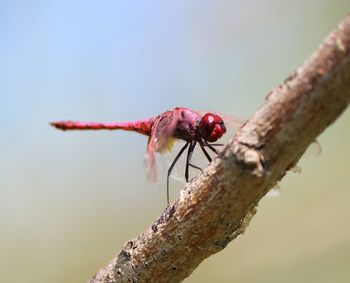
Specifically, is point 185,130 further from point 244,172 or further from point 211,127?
point 244,172

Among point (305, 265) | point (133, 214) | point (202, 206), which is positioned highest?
point (133, 214)

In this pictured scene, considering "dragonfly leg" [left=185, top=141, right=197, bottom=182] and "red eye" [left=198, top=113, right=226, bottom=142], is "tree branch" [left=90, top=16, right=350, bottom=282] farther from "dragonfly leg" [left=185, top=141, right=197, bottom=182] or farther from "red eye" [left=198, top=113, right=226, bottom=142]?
"dragonfly leg" [left=185, top=141, right=197, bottom=182]

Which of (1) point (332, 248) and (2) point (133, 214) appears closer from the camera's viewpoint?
(1) point (332, 248)

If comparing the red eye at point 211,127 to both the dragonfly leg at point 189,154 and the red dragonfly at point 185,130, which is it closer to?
the red dragonfly at point 185,130

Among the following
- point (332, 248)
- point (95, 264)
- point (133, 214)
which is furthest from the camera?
point (133, 214)

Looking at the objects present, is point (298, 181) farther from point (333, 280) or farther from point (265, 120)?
point (265, 120)

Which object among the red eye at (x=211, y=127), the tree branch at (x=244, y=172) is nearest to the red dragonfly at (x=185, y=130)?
the red eye at (x=211, y=127)

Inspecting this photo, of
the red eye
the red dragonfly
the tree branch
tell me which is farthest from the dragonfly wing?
the tree branch

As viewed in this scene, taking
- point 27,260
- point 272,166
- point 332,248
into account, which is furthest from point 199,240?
point 27,260
